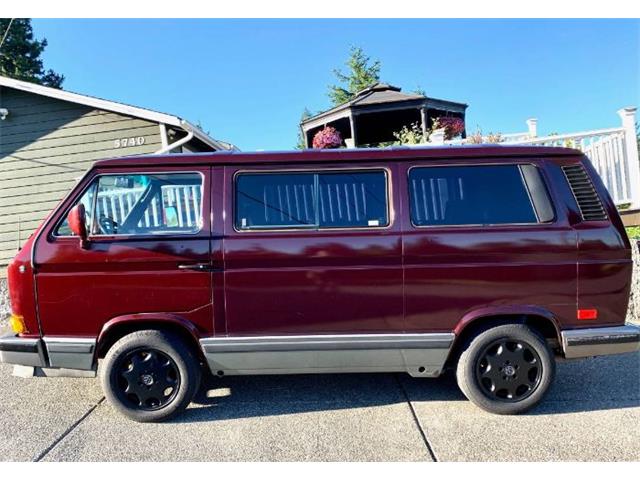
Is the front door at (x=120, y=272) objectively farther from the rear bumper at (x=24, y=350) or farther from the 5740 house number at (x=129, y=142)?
the 5740 house number at (x=129, y=142)

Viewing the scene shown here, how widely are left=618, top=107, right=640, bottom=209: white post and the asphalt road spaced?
364 cm

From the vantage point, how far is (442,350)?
10.2 ft

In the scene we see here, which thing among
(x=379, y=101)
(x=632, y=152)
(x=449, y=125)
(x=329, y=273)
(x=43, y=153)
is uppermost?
(x=379, y=101)

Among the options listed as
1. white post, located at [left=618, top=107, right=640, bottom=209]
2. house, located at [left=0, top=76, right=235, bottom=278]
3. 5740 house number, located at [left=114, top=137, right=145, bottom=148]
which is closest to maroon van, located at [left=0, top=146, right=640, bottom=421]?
white post, located at [left=618, top=107, right=640, bottom=209]

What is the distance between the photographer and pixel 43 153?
29.3 feet

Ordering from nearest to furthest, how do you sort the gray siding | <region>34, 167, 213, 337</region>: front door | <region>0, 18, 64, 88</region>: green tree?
<region>34, 167, 213, 337</region>: front door < the gray siding < <region>0, 18, 64, 88</region>: green tree

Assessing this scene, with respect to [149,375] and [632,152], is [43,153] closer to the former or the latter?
[149,375]

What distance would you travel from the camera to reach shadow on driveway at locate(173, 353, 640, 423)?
3.32 meters

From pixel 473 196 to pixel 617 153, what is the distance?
4.91 m

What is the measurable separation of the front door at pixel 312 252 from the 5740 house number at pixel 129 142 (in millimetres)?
6599

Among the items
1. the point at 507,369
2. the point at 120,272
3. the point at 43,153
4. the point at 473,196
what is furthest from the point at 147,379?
the point at 43,153

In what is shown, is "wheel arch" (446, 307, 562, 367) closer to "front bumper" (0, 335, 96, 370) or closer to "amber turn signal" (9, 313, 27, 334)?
"front bumper" (0, 335, 96, 370)

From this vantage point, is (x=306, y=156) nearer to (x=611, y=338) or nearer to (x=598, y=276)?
(x=598, y=276)

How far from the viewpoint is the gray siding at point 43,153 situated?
350 inches
